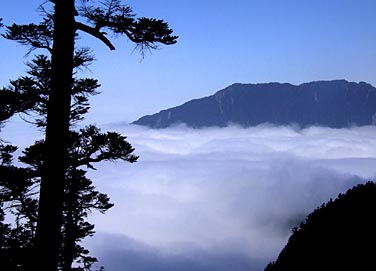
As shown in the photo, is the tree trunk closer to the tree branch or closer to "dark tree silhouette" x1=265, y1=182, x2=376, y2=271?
the tree branch

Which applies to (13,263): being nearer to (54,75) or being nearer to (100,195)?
(54,75)

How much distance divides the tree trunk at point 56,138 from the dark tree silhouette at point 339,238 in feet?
18.1

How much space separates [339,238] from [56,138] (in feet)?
21.8

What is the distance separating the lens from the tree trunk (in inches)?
238

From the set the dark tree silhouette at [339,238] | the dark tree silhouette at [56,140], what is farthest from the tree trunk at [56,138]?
the dark tree silhouette at [339,238]

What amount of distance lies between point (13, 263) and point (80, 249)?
10298mm

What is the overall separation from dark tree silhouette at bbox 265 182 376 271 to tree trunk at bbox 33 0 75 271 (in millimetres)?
5521

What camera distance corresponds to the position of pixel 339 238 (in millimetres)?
8812

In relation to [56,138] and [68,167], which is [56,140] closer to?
[56,138]

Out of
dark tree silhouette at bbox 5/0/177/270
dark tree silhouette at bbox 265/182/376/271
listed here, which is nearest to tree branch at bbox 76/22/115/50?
dark tree silhouette at bbox 5/0/177/270

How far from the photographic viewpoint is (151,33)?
7.11 m

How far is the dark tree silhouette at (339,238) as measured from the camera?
782 centimetres

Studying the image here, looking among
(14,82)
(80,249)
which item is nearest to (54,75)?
(14,82)

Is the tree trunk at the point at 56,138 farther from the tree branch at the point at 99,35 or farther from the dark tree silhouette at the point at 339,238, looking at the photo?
the dark tree silhouette at the point at 339,238
